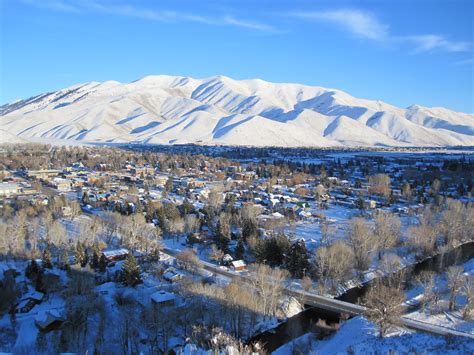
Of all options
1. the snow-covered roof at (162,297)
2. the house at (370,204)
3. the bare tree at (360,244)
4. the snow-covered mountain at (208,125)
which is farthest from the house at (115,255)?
the snow-covered mountain at (208,125)

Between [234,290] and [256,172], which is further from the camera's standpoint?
[256,172]

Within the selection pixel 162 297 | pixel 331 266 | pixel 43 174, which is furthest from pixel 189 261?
pixel 43 174

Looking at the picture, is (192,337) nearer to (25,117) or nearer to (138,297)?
(138,297)

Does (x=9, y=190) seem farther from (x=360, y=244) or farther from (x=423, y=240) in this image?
(x=423, y=240)

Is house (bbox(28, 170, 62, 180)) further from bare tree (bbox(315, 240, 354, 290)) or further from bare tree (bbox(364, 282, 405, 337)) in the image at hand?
bare tree (bbox(364, 282, 405, 337))

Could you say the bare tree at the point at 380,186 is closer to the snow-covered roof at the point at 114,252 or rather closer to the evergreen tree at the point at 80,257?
the snow-covered roof at the point at 114,252

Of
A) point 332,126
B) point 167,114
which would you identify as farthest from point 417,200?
point 167,114
